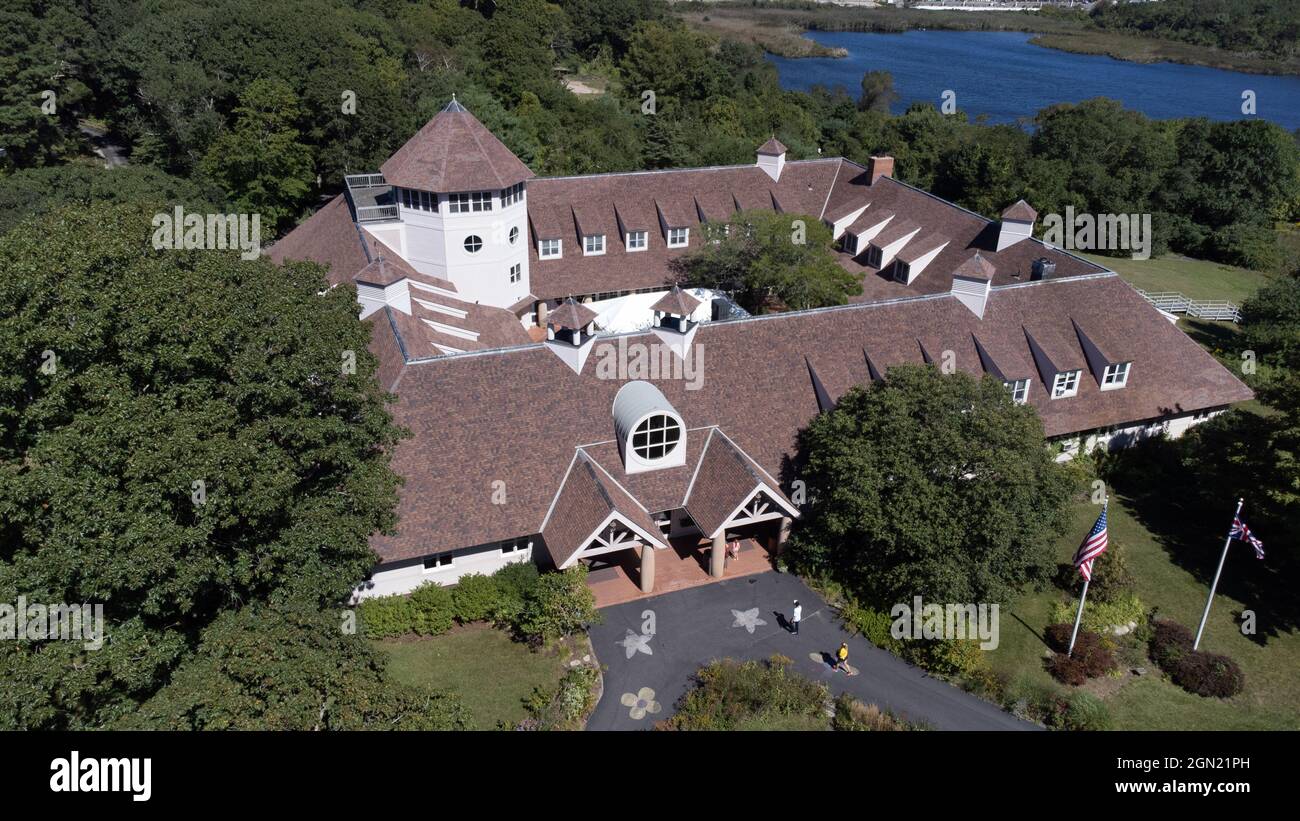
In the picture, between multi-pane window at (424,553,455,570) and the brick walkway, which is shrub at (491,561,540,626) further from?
the brick walkway

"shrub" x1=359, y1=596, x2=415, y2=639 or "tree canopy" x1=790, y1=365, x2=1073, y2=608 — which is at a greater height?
"tree canopy" x1=790, y1=365, x2=1073, y2=608

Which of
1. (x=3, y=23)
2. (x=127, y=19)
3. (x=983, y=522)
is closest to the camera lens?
(x=983, y=522)

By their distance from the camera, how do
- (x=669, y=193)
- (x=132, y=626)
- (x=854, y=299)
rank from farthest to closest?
(x=669, y=193)
(x=854, y=299)
(x=132, y=626)

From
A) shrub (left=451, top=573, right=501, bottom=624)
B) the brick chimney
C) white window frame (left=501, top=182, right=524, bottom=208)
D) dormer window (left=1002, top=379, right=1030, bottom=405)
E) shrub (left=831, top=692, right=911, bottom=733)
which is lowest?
shrub (left=831, top=692, right=911, bottom=733)

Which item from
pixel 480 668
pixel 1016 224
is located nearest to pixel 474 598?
pixel 480 668

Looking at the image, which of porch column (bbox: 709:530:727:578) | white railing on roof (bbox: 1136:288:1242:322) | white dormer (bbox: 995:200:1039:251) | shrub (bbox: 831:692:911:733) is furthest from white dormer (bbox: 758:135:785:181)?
shrub (bbox: 831:692:911:733)

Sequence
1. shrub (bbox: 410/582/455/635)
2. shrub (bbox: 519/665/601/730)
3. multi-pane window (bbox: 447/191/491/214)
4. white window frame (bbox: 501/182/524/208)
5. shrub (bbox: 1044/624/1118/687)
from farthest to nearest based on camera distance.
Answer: white window frame (bbox: 501/182/524/208) → multi-pane window (bbox: 447/191/491/214) → shrub (bbox: 410/582/455/635) → shrub (bbox: 1044/624/1118/687) → shrub (bbox: 519/665/601/730)

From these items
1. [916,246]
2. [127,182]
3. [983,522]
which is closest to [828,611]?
[983,522]

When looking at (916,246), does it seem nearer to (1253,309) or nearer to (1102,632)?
(1253,309)
